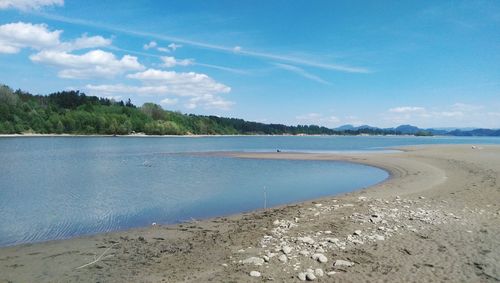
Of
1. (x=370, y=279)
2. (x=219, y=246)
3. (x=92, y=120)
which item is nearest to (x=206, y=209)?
(x=219, y=246)

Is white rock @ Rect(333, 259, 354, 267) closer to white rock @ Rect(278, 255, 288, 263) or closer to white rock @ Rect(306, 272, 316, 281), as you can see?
white rock @ Rect(306, 272, 316, 281)

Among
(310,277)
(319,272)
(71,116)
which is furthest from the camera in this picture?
(71,116)

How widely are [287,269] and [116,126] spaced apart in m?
166

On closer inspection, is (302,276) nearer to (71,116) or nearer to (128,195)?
(128,195)

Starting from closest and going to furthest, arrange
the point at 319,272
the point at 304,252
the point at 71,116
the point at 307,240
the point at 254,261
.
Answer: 1. the point at 319,272
2. the point at 254,261
3. the point at 304,252
4. the point at 307,240
5. the point at 71,116

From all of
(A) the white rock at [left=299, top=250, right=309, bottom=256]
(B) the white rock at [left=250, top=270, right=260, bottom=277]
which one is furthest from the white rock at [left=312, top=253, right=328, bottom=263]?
(B) the white rock at [left=250, top=270, right=260, bottom=277]

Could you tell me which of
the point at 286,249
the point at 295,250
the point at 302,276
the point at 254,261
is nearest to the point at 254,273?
the point at 254,261

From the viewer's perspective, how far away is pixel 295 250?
8.84m

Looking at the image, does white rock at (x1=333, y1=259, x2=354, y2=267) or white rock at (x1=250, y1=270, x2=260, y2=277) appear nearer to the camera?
white rock at (x1=250, y1=270, x2=260, y2=277)

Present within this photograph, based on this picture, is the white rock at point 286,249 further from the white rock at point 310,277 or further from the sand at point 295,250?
the white rock at point 310,277

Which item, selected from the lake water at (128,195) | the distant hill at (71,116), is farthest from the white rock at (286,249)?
the distant hill at (71,116)

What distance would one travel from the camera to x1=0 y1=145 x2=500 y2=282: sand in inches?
304

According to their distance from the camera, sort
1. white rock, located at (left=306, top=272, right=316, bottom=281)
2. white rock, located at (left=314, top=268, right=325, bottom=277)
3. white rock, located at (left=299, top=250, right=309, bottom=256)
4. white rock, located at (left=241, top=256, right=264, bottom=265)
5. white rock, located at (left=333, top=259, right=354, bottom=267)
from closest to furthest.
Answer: white rock, located at (left=306, top=272, right=316, bottom=281) < white rock, located at (left=314, top=268, right=325, bottom=277) < white rock, located at (left=333, top=259, right=354, bottom=267) < white rock, located at (left=241, top=256, right=264, bottom=265) < white rock, located at (left=299, top=250, right=309, bottom=256)

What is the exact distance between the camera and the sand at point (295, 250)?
7.72 metres
